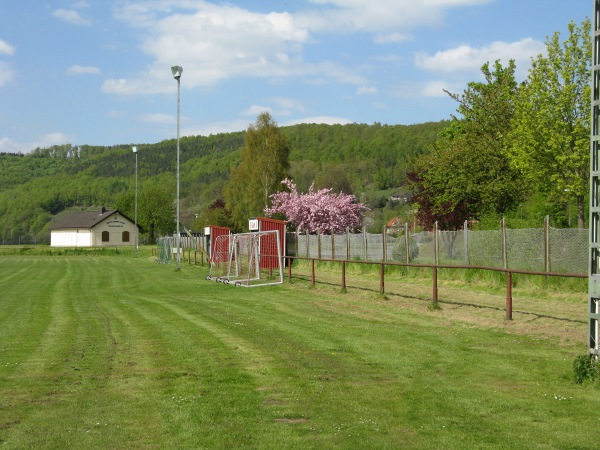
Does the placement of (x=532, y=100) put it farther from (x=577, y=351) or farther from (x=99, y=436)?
(x=99, y=436)

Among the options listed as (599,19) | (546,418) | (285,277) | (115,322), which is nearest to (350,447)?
(546,418)

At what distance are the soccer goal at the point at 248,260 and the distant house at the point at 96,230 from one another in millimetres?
89701

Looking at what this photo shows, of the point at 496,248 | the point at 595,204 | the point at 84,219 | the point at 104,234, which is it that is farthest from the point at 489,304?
the point at 84,219

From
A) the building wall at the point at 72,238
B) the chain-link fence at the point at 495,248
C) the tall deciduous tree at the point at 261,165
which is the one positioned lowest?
the building wall at the point at 72,238

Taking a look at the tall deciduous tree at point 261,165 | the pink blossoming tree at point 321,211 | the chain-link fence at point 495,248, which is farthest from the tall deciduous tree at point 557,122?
the tall deciduous tree at point 261,165

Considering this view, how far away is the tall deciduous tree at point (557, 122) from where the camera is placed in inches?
1329

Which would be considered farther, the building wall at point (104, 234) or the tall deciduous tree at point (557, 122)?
the building wall at point (104, 234)

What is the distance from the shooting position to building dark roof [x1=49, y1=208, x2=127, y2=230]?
394ft

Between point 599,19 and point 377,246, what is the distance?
25.1m

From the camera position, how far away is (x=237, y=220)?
8300 centimetres

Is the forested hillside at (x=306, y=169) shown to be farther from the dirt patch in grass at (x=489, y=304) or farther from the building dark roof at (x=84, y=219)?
the dirt patch in grass at (x=489, y=304)

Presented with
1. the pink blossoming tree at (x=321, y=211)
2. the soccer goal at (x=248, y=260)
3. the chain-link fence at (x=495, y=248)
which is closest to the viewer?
the chain-link fence at (x=495, y=248)

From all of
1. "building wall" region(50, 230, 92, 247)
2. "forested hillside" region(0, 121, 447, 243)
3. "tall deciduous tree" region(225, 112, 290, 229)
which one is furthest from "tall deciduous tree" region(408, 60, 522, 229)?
"building wall" region(50, 230, 92, 247)

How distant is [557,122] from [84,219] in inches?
4046
